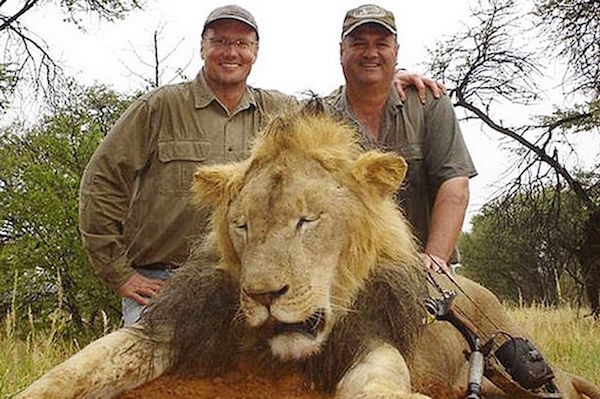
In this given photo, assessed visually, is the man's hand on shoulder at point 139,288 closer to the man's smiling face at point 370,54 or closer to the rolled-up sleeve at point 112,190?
the rolled-up sleeve at point 112,190

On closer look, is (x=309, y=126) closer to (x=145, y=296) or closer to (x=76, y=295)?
(x=145, y=296)

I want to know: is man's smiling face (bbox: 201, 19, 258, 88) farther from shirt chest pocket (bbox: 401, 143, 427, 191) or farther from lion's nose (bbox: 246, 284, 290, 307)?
lion's nose (bbox: 246, 284, 290, 307)

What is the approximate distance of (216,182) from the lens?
10.7 feet

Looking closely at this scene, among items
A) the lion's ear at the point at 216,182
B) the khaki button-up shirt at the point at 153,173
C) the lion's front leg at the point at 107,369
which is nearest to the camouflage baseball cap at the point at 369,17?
the khaki button-up shirt at the point at 153,173

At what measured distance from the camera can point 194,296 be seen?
3225 millimetres

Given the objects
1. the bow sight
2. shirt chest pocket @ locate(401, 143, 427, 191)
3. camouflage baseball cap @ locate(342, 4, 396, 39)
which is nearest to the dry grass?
shirt chest pocket @ locate(401, 143, 427, 191)

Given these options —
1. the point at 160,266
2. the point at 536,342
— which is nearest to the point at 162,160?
the point at 160,266

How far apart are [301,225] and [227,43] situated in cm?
242

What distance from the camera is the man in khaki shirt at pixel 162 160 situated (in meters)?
4.98

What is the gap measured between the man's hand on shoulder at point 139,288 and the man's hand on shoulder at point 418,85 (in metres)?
1.68

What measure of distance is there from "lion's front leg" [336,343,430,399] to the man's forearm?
159 cm

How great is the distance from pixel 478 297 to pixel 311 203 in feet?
4.85

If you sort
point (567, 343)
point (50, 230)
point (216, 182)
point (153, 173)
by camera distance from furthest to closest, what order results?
point (50, 230) → point (567, 343) → point (153, 173) → point (216, 182)

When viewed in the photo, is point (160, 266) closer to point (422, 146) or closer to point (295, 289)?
point (422, 146)
